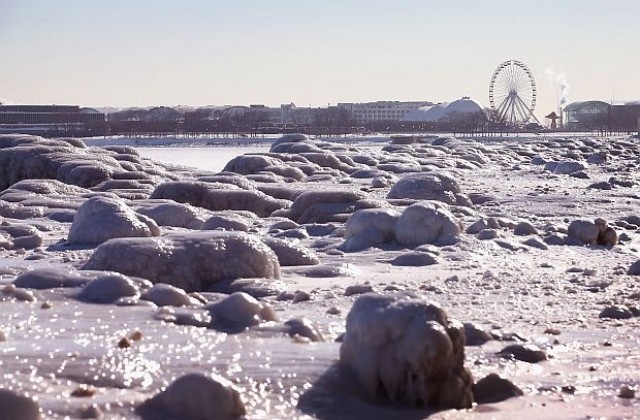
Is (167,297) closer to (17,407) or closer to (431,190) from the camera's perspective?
(17,407)

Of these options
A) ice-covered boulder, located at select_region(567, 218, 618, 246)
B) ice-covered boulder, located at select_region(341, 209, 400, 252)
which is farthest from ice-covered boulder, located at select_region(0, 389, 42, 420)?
ice-covered boulder, located at select_region(567, 218, 618, 246)

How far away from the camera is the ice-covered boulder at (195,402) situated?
2676 millimetres

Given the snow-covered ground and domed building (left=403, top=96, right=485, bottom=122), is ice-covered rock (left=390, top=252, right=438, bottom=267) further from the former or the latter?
domed building (left=403, top=96, right=485, bottom=122)

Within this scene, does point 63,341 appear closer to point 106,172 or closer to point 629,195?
point 629,195

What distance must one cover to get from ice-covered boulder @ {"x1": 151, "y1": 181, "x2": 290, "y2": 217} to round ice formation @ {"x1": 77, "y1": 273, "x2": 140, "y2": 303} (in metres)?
5.83

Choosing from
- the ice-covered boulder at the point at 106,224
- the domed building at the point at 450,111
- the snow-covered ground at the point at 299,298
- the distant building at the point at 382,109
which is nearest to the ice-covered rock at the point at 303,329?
the snow-covered ground at the point at 299,298

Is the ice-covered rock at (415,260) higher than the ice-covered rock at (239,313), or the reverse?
the ice-covered rock at (239,313)

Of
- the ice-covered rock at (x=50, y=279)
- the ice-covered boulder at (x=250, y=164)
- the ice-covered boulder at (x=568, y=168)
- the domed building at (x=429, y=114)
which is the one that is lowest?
the domed building at (x=429, y=114)

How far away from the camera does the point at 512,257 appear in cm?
662

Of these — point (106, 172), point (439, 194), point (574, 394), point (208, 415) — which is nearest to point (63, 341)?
point (208, 415)

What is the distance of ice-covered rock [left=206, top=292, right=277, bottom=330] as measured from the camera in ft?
12.4

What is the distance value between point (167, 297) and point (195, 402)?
149cm

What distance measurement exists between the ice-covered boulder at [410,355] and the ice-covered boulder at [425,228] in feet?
13.3

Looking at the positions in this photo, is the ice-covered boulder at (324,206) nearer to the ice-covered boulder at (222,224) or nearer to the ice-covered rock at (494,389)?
the ice-covered boulder at (222,224)
